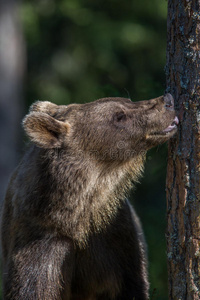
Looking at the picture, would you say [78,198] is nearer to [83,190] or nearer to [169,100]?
[83,190]

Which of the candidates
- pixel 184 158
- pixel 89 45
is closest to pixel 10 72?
pixel 89 45

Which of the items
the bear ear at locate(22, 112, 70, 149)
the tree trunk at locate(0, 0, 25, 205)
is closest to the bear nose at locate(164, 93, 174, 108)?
the bear ear at locate(22, 112, 70, 149)

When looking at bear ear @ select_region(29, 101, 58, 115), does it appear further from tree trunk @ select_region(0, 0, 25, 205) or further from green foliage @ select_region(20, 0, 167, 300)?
tree trunk @ select_region(0, 0, 25, 205)

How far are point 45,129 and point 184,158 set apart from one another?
1283mm

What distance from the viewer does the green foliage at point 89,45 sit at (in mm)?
12820

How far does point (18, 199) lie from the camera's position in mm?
5180

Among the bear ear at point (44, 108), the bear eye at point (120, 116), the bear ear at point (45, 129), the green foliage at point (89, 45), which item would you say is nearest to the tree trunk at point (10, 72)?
the green foliage at point (89, 45)

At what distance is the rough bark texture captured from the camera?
4336mm

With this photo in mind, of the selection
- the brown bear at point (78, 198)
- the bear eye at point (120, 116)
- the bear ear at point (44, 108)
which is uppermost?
the bear ear at point (44, 108)

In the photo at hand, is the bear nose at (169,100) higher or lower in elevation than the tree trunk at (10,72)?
lower

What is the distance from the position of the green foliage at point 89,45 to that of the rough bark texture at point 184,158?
19.6 feet

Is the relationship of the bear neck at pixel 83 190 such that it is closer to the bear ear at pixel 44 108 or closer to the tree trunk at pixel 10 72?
the bear ear at pixel 44 108

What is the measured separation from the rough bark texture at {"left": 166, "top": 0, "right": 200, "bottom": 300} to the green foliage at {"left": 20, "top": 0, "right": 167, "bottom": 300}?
599 centimetres

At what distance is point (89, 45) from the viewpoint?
14109 millimetres
